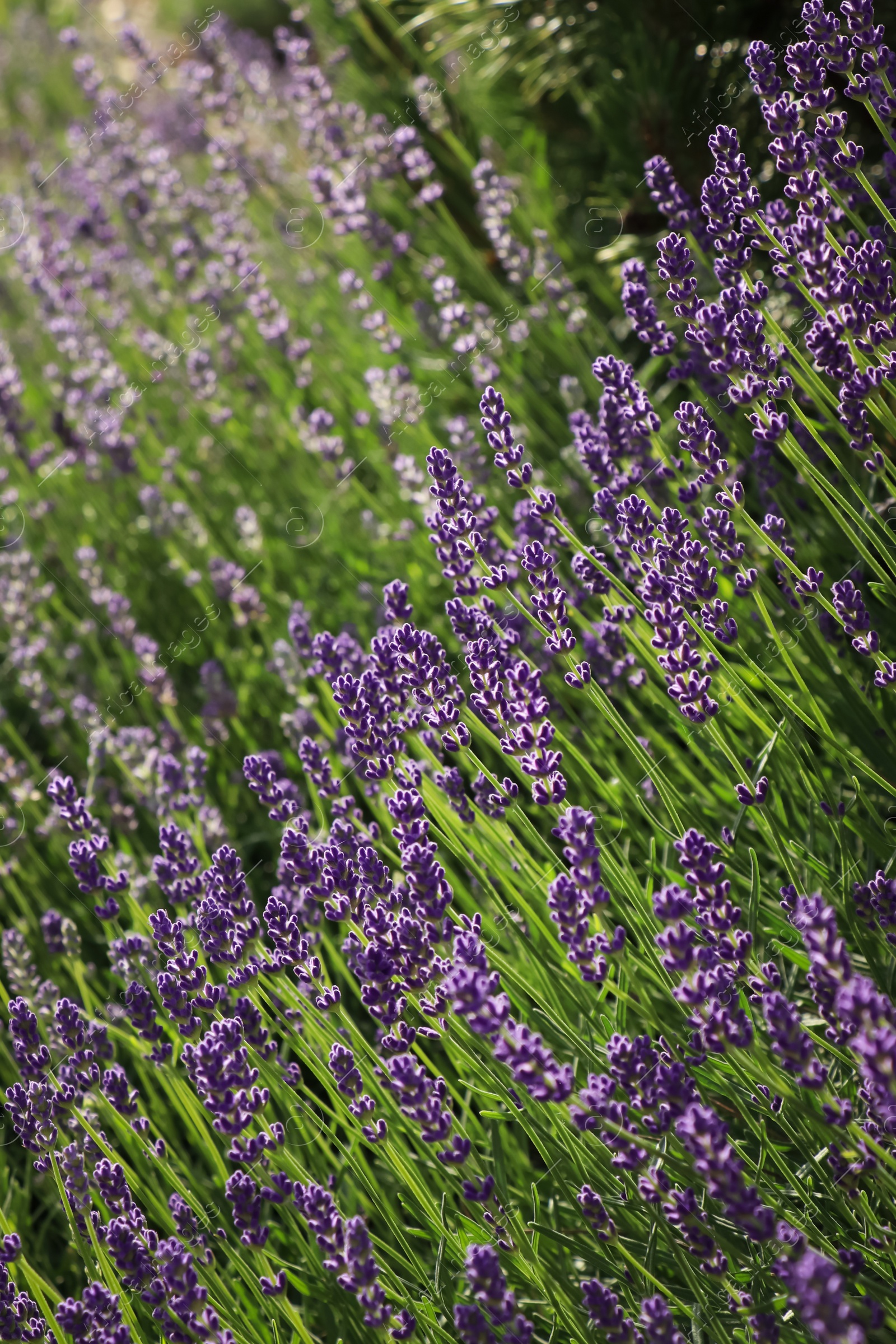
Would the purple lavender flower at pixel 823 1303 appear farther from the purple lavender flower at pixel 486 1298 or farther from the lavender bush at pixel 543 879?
the purple lavender flower at pixel 486 1298

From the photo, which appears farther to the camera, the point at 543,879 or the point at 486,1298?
the point at 543,879

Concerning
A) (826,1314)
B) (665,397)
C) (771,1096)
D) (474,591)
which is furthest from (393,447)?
(826,1314)

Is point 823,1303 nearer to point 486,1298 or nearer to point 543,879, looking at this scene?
point 486,1298

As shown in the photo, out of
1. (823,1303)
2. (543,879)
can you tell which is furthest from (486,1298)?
(543,879)

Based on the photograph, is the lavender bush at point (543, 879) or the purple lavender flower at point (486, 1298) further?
the lavender bush at point (543, 879)

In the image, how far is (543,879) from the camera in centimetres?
194

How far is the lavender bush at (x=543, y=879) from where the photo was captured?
143cm

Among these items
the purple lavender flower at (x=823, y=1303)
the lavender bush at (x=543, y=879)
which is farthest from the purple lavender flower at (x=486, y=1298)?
the purple lavender flower at (x=823, y=1303)

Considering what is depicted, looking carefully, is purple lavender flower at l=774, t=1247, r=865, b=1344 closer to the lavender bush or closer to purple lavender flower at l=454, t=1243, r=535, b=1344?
the lavender bush

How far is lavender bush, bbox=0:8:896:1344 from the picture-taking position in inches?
56.2

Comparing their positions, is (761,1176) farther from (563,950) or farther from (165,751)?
(165,751)

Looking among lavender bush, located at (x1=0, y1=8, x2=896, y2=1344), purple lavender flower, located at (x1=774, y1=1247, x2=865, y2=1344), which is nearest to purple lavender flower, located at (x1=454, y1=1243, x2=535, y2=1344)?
lavender bush, located at (x1=0, y1=8, x2=896, y2=1344)

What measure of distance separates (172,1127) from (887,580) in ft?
6.23

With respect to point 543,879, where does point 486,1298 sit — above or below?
below
